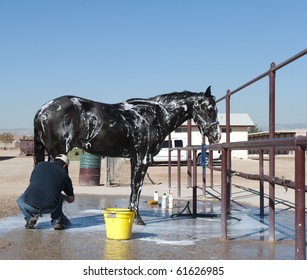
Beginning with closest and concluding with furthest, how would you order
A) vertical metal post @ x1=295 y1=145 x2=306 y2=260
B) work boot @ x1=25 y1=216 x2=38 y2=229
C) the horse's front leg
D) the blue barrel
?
vertical metal post @ x1=295 y1=145 x2=306 y2=260 < work boot @ x1=25 y1=216 x2=38 y2=229 < the horse's front leg < the blue barrel

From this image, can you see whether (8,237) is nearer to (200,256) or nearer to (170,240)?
(170,240)

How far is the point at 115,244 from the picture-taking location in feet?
23.8

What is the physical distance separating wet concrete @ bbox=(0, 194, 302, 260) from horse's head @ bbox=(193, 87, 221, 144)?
4.95 feet

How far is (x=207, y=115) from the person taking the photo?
952 centimetres

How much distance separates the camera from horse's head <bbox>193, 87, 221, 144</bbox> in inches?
373

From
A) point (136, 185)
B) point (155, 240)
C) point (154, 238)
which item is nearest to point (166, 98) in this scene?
point (136, 185)

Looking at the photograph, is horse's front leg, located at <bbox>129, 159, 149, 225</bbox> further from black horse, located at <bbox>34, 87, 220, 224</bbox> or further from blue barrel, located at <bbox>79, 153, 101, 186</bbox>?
blue barrel, located at <bbox>79, 153, 101, 186</bbox>

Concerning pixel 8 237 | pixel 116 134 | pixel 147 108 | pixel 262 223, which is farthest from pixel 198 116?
pixel 8 237

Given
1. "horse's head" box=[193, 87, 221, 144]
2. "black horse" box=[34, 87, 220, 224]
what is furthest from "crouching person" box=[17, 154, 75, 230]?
"horse's head" box=[193, 87, 221, 144]

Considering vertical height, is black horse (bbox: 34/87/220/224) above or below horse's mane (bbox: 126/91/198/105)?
below

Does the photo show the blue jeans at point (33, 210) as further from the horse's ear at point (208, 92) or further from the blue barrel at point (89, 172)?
the blue barrel at point (89, 172)

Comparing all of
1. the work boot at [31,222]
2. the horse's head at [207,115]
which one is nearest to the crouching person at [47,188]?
the work boot at [31,222]

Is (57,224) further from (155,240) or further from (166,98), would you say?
(166,98)

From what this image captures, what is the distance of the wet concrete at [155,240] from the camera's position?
6.65 meters
